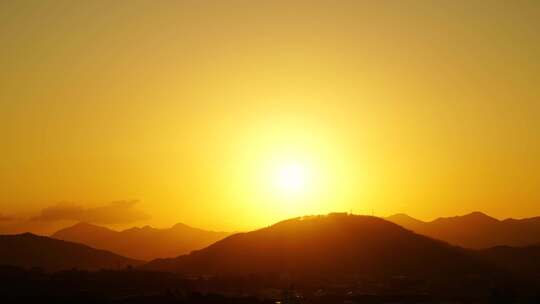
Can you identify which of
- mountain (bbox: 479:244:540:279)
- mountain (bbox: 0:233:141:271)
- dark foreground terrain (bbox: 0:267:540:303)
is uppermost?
mountain (bbox: 0:233:141:271)

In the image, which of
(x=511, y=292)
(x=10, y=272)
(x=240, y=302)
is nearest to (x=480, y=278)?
Answer: (x=511, y=292)

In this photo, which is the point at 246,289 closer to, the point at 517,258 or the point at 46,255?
the point at 517,258

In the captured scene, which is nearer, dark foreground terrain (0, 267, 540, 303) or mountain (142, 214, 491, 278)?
dark foreground terrain (0, 267, 540, 303)

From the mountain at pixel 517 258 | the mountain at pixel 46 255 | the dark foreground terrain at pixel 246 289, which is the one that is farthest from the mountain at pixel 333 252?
the mountain at pixel 46 255

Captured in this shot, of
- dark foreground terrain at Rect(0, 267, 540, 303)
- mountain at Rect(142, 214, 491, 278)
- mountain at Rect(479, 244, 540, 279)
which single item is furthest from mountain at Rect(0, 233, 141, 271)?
mountain at Rect(479, 244, 540, 279)

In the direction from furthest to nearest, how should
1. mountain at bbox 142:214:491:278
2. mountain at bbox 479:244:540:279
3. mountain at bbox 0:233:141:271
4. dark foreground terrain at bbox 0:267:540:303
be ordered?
mountain at bbox 0:233:141:271
mountain at bbox 479:244:540:279
mountain at bbox 142:214:491:278
dark foreground terrain at bbox 0:267:540:303

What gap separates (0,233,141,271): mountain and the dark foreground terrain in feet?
251

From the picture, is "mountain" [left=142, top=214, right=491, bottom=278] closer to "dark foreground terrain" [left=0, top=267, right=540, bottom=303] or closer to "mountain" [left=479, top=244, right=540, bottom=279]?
"mountain" [left=479, top=244, right=540, bottom=279]

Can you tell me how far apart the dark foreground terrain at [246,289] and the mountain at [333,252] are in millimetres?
8889

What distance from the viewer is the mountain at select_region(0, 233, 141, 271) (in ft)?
597

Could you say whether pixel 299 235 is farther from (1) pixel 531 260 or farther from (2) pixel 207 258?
(1) pixel 531 260

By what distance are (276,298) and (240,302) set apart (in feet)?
23.9

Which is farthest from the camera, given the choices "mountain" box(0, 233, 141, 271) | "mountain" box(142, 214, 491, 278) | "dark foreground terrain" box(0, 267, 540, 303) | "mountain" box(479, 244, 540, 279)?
"mountain" box(0, 233, 141, 271)

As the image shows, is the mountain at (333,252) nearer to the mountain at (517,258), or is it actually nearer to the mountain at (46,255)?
the mountain at (517,258)
